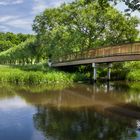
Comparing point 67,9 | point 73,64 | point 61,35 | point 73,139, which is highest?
point 67,9

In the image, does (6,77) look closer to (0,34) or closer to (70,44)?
(70,44)

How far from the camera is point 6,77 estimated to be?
36.8m

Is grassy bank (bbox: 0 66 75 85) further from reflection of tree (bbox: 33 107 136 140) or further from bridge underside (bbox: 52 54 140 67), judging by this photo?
reflection of tree (bbox: 33 107 136 140)

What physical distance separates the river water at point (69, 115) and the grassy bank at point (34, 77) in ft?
22.6

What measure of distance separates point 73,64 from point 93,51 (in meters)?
4.24

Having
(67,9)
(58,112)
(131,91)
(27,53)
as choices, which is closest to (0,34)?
(27,53)

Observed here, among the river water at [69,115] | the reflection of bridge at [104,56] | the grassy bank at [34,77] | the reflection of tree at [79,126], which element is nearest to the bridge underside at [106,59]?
the reflection of bridge at [104,56]

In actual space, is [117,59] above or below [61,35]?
below

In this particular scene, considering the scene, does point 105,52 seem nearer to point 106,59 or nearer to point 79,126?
point 106,59

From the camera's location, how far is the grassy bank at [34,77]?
35406 millimetres

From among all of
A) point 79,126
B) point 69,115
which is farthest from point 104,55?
point 79,126

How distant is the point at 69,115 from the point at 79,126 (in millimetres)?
2533

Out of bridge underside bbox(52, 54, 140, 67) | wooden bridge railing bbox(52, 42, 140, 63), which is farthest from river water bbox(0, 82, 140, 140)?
wooden bridge railing bbox(52, 42, 140, 63)

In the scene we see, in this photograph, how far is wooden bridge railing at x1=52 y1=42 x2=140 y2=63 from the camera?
29.6 metres
